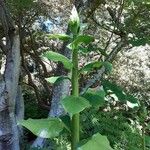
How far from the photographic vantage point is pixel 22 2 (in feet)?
26.1

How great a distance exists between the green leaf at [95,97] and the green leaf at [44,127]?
96 millimetres

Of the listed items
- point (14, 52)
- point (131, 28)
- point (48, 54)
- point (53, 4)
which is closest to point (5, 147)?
point (14, 52)

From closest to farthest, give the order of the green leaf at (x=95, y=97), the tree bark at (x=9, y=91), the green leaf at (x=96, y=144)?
the green leaf at (x=96, y=144) → the green leaf at (x=95, y=97) → the tree bark at (x=9, y=91)

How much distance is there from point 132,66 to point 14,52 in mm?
4272

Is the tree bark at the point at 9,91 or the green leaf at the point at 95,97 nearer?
the green leaf at the point at 95,97

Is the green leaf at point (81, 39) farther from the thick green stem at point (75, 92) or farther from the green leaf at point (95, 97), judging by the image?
the green leaf at point (95, 97)

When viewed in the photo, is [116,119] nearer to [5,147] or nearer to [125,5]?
[5,147]

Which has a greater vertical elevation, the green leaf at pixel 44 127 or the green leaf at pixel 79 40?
the green leaf at pixel 79 40

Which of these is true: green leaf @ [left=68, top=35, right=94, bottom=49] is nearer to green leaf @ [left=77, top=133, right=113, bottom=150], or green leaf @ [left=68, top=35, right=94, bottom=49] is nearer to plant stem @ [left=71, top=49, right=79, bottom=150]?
plant stem @ [left=71, top=49, right=79, bottom=150]

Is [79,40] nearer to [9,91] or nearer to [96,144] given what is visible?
[96,144]

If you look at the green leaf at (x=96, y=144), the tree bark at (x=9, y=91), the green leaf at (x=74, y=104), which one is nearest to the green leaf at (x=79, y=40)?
the green leaf at (x=74, y=104)

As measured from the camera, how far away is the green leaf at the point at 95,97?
1.06 metres

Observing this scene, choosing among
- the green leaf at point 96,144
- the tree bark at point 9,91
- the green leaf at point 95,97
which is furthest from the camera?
the tree bark at point 9,91

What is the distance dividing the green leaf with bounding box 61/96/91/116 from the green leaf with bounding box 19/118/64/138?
51 millimetres
